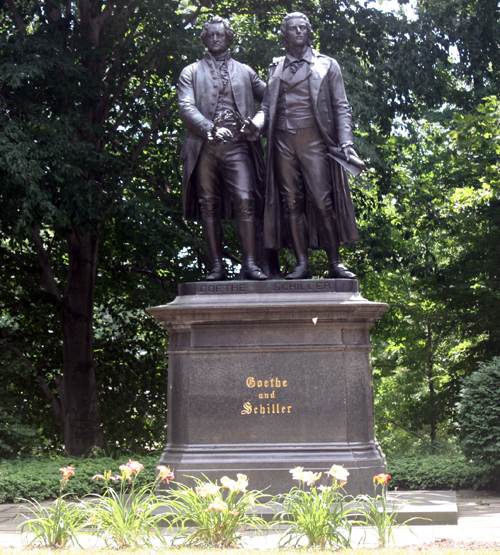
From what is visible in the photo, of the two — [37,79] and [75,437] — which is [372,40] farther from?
[75,437]

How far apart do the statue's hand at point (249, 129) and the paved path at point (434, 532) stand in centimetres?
349

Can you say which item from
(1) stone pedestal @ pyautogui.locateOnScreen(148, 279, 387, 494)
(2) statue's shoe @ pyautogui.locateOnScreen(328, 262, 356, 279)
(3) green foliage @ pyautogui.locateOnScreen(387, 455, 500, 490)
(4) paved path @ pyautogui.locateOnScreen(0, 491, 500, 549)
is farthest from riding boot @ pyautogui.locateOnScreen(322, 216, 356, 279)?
(3) green foliage @ pyautogui.locateOnScreen(387, 455, 500, 490)

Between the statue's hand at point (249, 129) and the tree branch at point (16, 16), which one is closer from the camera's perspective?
the statue's hand at point (249, 129)

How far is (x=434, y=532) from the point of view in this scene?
18.9 feet

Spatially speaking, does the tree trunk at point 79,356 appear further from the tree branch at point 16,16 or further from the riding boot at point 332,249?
the riding boot at point 332,249

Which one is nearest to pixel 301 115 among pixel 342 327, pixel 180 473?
pixel 342 327

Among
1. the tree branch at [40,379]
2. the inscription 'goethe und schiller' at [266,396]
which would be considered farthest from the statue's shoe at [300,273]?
the tree branch at [40,379]

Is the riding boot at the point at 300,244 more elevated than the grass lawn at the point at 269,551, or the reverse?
the riding boot at the point at 300,244

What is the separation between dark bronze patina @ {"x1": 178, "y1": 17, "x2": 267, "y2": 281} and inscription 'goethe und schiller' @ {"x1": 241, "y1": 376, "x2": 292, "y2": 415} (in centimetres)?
106

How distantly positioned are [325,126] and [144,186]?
1073 cm

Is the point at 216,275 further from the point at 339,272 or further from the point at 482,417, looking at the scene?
the point at 482,417

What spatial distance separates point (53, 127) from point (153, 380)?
7379 millimetres

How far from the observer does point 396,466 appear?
872 cm

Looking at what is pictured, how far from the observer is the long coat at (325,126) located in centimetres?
735
